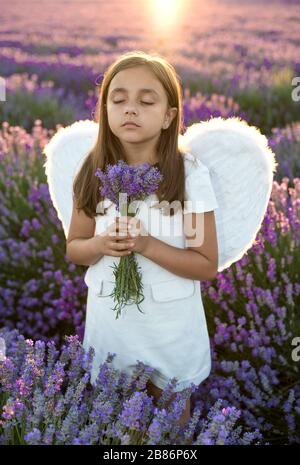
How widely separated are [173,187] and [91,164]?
1.06 feet

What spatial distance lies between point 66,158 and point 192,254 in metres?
0.66

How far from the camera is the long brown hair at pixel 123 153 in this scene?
2121mm

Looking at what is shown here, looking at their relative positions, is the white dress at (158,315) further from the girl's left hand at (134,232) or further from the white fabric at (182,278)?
the girl's left hand at (134,232)

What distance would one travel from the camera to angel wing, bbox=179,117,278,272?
2299mm

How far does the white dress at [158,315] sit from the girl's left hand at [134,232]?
127mm

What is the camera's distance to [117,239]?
2012 mm

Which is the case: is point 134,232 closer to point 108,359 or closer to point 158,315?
point 158,315

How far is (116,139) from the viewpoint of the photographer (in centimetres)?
224

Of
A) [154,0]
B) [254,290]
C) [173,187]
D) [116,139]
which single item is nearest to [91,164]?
[116,139]

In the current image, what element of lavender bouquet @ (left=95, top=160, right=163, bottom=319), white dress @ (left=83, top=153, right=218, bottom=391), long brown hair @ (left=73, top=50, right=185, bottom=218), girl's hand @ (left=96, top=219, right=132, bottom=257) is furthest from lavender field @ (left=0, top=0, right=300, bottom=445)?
long brown hair @ (left=73, top=50, right=185, bottom=218)

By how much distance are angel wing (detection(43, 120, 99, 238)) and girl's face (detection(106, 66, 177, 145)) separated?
0.39m

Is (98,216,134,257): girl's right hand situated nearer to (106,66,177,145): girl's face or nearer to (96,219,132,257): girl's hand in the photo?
(96,219,132,257): girl's hand

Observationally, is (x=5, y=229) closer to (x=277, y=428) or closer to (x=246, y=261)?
(x=246, y=261)

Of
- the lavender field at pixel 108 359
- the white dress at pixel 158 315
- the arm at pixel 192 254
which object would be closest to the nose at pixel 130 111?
the white dress at pixel 158 315
